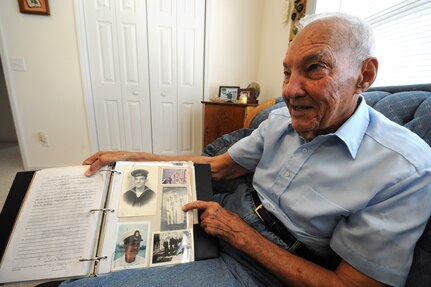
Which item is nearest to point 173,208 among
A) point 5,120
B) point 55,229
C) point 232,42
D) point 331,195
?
point 55,229

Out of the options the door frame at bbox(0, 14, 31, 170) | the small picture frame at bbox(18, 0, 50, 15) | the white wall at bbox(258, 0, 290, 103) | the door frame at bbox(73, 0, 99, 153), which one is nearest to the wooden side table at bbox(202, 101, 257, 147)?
the white wall at bbox(258, 0, 290, 103)

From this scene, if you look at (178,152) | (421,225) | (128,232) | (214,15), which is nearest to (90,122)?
(178,152)

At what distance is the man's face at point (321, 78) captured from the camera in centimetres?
52

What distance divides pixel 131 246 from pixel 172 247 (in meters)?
0.11

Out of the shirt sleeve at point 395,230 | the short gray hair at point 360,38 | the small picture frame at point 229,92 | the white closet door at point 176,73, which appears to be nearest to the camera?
the shirt sleeve at point 395,230

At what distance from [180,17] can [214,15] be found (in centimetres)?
40

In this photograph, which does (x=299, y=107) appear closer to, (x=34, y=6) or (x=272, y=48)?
(x=272, y=48)

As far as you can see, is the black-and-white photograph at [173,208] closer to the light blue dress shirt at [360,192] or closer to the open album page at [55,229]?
the open album page at [55,229]

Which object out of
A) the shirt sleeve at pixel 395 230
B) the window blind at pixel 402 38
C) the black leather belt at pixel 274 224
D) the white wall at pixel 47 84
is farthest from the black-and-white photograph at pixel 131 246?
the white wall at pixel 47 84

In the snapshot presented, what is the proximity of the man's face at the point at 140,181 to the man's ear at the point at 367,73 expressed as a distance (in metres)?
0.70

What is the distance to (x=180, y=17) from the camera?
7.38 feet

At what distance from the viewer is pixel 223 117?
2.09 metres

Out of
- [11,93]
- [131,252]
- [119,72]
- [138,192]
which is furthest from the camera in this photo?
[119,72]

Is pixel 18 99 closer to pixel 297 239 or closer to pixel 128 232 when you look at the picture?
pixel 128 232
